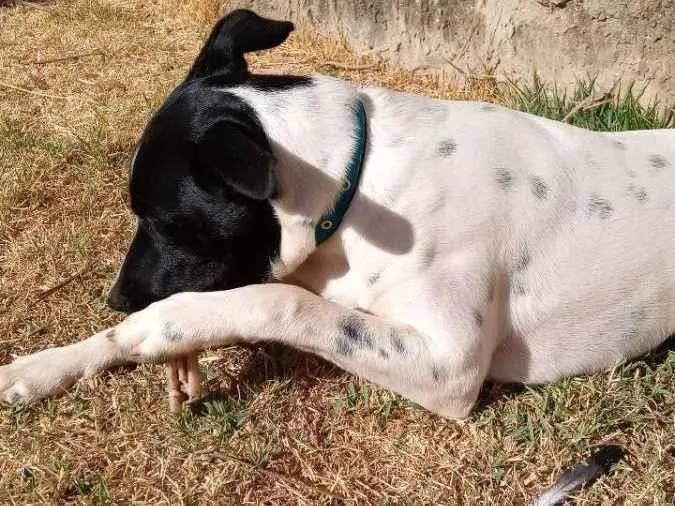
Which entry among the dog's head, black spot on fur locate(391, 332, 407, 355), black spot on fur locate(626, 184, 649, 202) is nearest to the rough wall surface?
black spot on fur locate(626, 184, 649, 202)

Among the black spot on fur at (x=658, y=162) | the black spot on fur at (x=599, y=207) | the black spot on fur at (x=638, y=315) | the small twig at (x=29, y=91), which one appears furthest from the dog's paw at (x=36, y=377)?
the small twig at (x=29, y=91)

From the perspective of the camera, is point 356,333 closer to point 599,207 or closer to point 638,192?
point 599,207

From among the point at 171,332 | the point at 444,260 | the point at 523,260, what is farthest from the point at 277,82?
the point at 523,260

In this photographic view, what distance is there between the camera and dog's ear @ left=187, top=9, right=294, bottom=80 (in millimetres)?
3104

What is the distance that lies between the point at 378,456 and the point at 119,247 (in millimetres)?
1780

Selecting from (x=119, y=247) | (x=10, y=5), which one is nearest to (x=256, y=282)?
(x=119, y=247)

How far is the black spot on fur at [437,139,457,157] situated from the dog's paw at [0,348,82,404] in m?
1.60

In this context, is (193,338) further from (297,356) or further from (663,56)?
(663,56)

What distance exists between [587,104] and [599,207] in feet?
5.83

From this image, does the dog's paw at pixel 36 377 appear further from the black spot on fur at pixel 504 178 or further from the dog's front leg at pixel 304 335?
the black spot on fur at pixel 504 178

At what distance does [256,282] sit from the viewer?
2.95 metres

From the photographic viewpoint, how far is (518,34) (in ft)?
16.8

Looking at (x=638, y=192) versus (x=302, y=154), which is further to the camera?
(x=638, y=192)

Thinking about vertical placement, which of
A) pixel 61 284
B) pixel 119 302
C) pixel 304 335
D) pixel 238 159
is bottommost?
pixel 61 284
